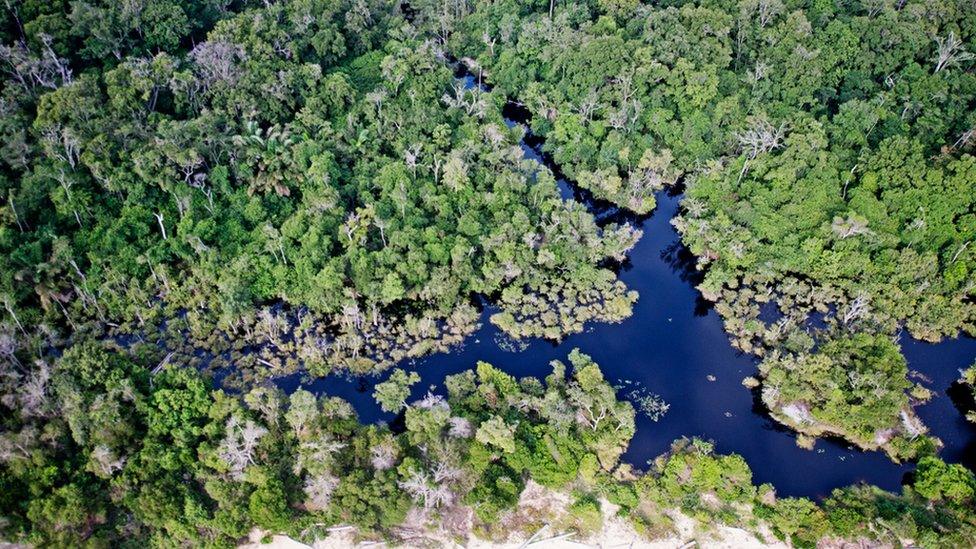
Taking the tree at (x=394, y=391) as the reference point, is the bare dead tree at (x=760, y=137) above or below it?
above

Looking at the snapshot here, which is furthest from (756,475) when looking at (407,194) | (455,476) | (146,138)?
(146,138)

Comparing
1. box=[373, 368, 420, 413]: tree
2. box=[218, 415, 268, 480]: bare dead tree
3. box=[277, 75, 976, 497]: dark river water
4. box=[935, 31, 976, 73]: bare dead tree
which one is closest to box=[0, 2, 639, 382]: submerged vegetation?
box=[277, 75, 976, 497]: dark river water

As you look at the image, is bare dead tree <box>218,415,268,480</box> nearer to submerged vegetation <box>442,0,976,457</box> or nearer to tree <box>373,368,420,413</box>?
tree <box>373,368,420,413</box>

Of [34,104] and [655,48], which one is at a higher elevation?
[655,48]

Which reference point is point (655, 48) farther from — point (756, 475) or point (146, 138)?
point (146, 138)

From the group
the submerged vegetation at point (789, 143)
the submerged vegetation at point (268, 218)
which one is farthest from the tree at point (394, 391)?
the submerged vegetation at point (789, 143)

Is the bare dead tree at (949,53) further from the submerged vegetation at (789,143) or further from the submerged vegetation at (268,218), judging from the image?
the submerged vegetation at (268,218)

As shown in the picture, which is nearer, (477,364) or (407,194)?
(477,364)
